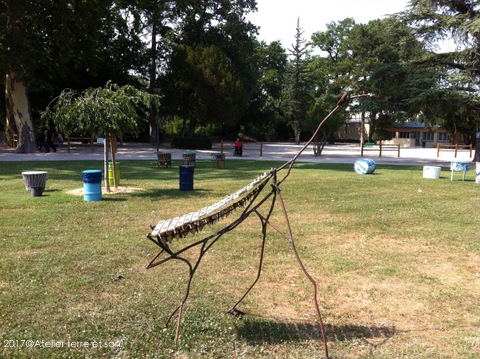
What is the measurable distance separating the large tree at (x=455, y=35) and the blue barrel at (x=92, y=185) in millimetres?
20048

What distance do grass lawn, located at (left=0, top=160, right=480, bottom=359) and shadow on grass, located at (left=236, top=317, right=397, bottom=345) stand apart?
0.02 metres

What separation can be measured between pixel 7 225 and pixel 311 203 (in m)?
6.74

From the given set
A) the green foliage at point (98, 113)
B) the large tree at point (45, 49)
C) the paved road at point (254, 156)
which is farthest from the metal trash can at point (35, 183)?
the large tree at point (45, 49)

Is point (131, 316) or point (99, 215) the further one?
point (99, 215)

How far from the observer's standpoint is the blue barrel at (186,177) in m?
12.1

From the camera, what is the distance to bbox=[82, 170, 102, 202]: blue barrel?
396 inches

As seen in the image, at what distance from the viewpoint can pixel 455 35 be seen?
2214cm

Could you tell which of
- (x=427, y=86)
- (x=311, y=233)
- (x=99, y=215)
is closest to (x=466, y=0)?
(x=427, y=86)

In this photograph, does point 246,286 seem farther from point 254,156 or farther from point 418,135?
point 418,135

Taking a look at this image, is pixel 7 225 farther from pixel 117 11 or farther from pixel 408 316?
pixel 117 11

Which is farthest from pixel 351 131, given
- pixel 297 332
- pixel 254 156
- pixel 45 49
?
pixel 297 332

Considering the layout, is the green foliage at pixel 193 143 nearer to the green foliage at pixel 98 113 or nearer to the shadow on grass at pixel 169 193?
the shadow on grass at pixel 169 193

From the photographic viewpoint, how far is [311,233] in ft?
24.7

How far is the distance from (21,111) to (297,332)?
2688 cm
